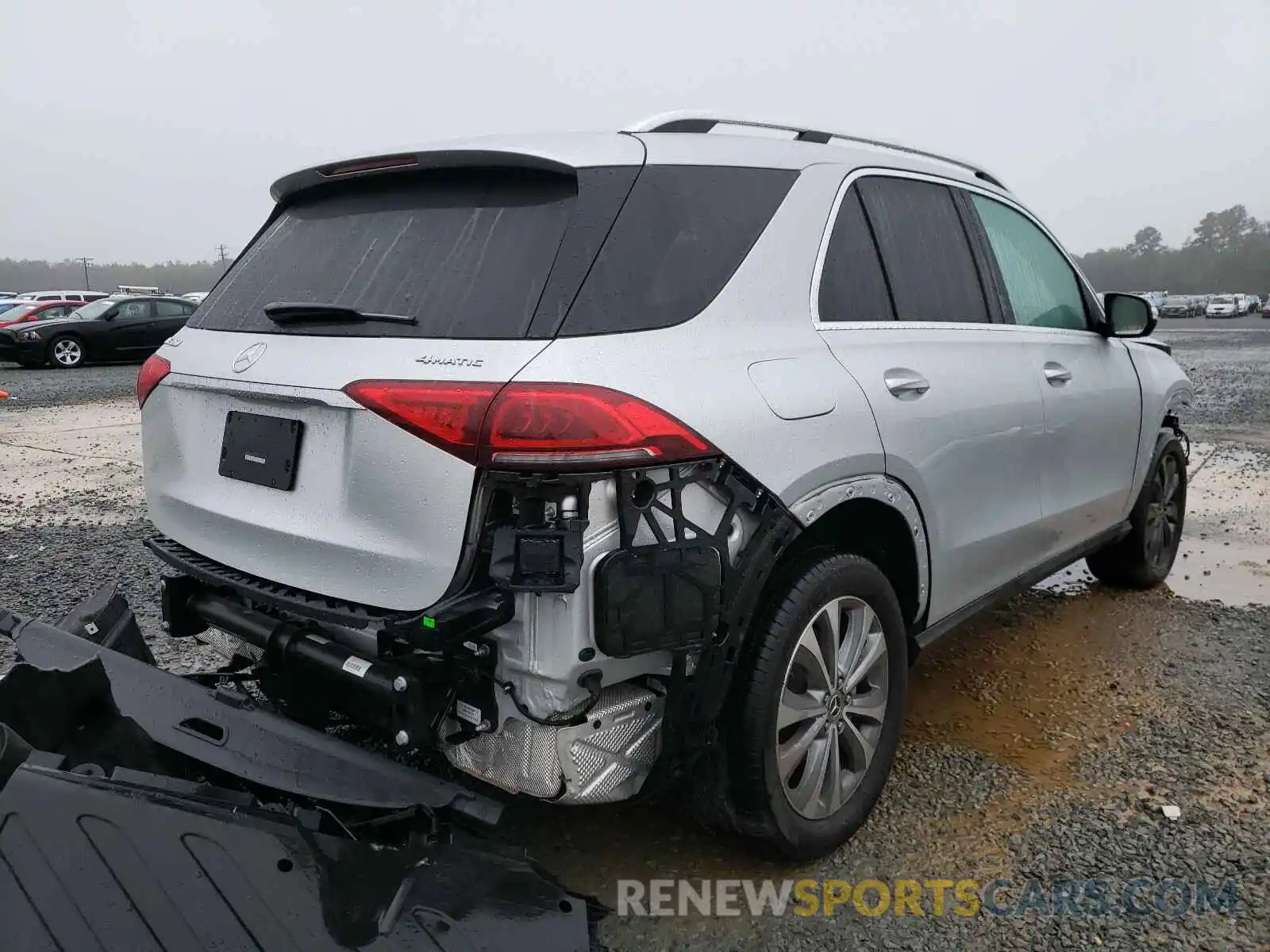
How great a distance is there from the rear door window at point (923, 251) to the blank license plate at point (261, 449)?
5.77 ft

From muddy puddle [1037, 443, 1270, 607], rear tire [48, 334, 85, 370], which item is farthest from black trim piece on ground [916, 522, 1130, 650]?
rear tire [48, 334, 85, 370]

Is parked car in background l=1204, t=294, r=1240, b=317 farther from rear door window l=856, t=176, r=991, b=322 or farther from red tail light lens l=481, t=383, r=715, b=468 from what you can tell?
red tail light lens l=481, t=383, r=715, b=468

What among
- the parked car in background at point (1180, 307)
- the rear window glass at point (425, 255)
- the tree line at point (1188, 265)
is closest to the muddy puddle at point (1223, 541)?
the rear window glass at point (425, 255)

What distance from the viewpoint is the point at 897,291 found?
292 cm

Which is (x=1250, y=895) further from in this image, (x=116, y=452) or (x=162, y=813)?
(x=116, y=452)

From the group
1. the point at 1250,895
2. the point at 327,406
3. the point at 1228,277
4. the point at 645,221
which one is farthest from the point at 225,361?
the point at 1228,277

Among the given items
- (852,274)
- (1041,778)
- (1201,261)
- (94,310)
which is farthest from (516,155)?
(1201,261)

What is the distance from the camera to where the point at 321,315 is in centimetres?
230

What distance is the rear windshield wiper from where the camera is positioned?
2.20m

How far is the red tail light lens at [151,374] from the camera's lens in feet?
8.75

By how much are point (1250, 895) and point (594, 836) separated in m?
1.73

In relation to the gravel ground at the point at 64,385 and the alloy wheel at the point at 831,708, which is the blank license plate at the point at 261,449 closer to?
the alloy wheel at the point at 831,708

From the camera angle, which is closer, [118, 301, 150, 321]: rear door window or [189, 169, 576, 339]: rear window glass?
[189, 169, 576, 339]: rear window glass

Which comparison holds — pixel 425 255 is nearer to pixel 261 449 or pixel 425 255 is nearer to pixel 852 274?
pixel 261 449
